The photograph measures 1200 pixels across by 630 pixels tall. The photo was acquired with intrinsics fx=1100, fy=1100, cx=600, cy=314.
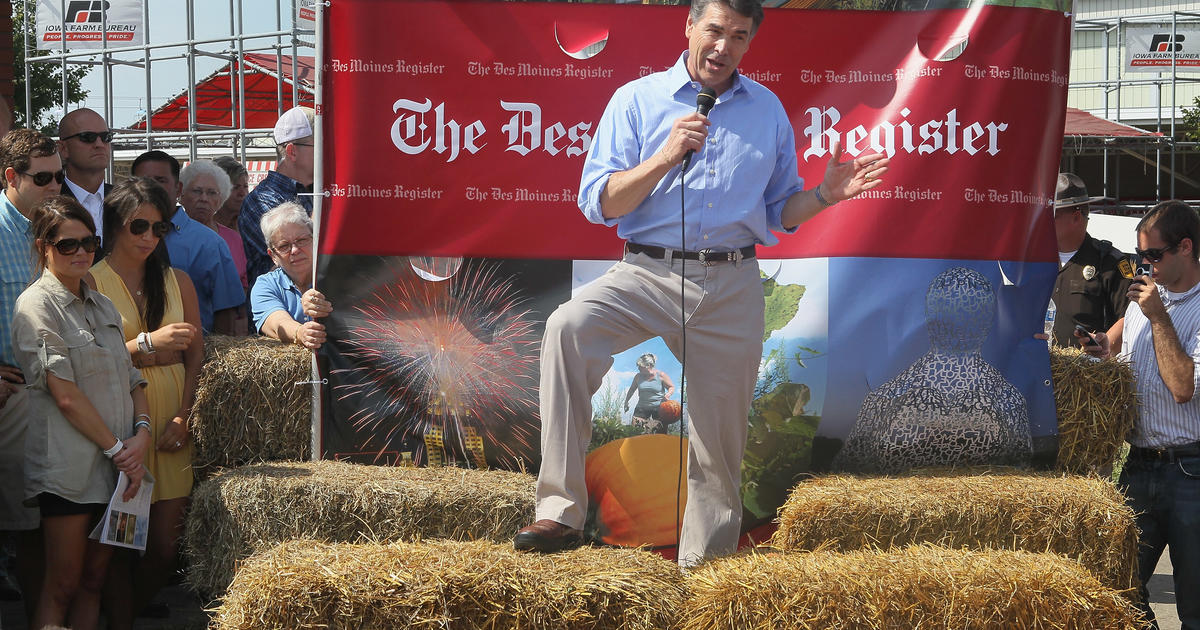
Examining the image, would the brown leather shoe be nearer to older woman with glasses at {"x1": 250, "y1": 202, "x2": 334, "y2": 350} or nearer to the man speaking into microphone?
the man speaking into microphone

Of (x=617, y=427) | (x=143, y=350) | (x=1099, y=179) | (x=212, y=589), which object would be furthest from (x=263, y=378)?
(x=1099, y=179)

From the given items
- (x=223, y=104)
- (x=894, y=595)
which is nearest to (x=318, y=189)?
(x=894, y=595)

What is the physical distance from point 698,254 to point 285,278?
212 centimetres

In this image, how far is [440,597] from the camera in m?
3.02

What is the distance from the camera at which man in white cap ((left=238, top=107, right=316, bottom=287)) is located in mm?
5453

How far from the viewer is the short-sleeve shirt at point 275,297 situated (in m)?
4.77

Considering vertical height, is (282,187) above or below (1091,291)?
above

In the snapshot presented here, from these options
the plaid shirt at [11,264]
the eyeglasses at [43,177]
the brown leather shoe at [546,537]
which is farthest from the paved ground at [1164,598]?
the eyeglasses at [43,177]

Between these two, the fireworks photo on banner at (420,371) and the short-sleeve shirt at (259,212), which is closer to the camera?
the fireworks photo on banner at (420,371)

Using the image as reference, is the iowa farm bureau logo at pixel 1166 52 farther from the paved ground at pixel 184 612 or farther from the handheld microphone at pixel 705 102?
the handheld microphone at pixel 705 102

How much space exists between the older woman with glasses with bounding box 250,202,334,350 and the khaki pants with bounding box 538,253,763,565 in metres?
1.60

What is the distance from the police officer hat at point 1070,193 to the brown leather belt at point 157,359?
13.7 ft

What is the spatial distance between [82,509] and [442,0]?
2.32 m

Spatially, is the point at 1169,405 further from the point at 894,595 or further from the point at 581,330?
the point at 581,330
